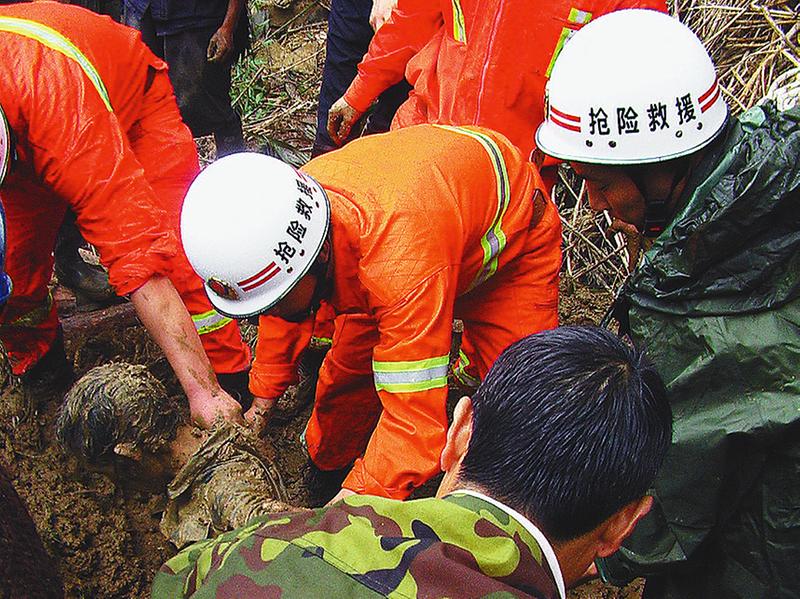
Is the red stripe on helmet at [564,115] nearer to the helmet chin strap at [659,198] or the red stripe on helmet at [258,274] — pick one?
the helmet chin strap at [659,198]

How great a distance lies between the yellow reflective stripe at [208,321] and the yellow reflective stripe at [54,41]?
88 cm

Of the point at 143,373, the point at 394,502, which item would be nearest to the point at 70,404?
the point at 143,373

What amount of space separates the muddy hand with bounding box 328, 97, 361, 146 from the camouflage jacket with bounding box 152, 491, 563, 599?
284 cm

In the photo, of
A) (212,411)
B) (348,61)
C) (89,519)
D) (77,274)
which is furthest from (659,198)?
(77,274)

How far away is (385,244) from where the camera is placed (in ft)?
7.35

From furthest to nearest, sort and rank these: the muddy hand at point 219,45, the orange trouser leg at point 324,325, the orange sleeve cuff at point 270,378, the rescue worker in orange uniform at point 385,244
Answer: the muddy hand at point 219,45 → the orange trouser leg at point 324,325 → the orange sleeve cuff at point 270,378 → the rescue worker in orange uniform at point 385,244

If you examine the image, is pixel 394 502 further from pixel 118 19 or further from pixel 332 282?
pixel 118 19

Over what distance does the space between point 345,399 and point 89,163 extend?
129cm

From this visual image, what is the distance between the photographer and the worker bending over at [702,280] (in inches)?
67.8

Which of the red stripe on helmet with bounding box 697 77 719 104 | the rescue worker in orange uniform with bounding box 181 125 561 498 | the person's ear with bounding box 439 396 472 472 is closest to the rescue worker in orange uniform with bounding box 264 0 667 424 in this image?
the rescue worker in orange uniform with bounding box 181 125 561 498

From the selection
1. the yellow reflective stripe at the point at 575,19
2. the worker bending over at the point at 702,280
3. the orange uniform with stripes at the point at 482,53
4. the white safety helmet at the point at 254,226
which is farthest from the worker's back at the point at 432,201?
the yellow reflective stripe at the point at 575,19

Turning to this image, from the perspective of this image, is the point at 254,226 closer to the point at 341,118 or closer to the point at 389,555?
the point at 389,555

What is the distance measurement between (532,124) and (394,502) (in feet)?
7.71

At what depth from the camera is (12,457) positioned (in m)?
2.99
